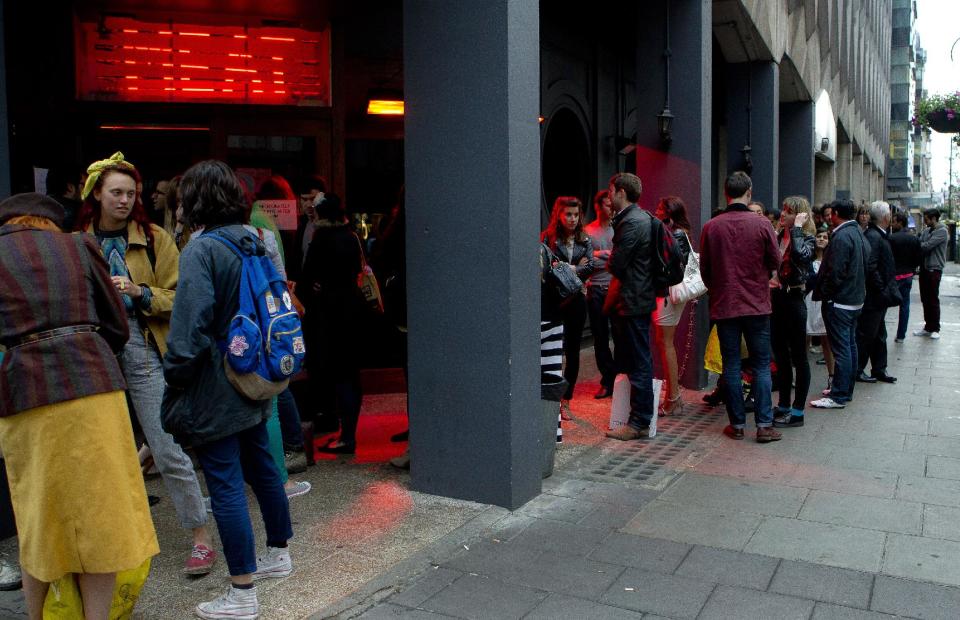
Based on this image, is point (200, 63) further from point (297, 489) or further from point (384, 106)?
point (297, 489)

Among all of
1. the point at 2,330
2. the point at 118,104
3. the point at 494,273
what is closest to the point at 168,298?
the point at 2,330

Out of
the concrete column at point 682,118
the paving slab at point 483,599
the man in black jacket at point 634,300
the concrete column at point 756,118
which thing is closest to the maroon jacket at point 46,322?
the paving slab at point 483,599

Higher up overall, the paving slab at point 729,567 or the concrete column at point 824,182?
the concrete column at point 824,182

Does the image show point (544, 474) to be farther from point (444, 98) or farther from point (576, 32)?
point (576, 32)

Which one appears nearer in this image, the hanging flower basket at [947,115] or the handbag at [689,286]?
the handbag at [689,286]

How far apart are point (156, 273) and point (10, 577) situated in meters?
1.58

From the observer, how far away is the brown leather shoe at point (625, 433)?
23.1 ft

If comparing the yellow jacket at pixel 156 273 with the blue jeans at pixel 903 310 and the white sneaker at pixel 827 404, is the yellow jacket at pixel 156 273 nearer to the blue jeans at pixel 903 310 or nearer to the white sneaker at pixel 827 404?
the white sneaker at pixel 827 404

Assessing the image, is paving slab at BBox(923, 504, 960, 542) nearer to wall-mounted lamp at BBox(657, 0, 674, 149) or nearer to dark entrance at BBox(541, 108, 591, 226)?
wall-mounted lamp at BBox(657, 0, 674, 149)

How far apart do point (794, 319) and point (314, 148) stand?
4897 millimetres

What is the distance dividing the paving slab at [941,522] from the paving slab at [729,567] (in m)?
1.11

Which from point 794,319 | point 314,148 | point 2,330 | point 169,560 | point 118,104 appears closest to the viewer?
point 2,330

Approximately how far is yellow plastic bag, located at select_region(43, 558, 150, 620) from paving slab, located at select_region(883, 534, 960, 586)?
3.40 metres

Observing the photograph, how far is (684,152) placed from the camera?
370 inches
